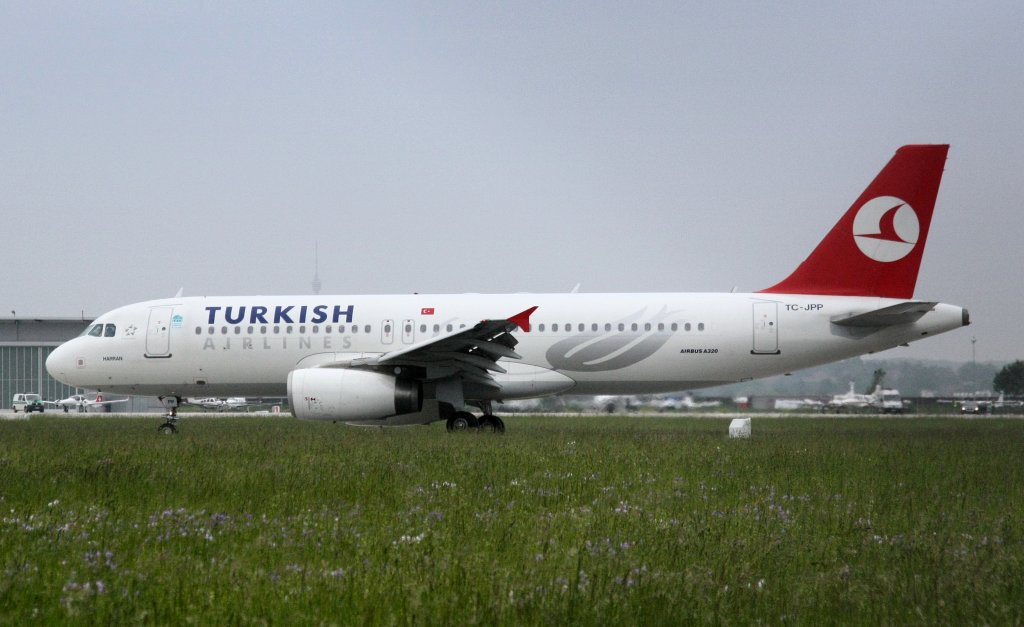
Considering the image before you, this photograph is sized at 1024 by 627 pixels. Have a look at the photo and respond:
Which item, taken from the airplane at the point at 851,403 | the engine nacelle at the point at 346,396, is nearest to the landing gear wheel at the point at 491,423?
the engine nacelle at the point at 346,396

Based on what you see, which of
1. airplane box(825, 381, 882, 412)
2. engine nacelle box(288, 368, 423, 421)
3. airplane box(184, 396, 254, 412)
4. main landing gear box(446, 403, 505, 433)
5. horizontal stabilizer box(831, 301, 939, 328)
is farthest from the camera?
airplane box(825, 381, 882, 412)

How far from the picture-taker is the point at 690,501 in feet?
24.1

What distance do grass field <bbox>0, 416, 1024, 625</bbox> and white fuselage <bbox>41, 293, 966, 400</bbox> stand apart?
8282 millimetres

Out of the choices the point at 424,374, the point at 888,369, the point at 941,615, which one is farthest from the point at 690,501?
the point at 888,369

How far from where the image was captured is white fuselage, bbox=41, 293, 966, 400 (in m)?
18.5

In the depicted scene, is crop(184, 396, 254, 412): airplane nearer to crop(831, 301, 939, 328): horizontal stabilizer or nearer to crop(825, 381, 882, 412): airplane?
crop(825, 381, 882, 412): airplane

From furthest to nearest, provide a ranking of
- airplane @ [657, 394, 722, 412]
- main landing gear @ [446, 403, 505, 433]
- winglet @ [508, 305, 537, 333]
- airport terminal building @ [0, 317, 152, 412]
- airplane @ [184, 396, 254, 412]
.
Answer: airport terminal building @ [0, 317, 152, 412], airplane @ [184, 396, 254, 412], airplane @ [657, 394, 722, 412], main landing gear @ [446, 403, 505, 433], winglet @ [508, 305, 537, 333]

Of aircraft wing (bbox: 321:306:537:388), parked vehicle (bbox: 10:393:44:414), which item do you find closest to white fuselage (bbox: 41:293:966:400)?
aircraft wing (bbox: 321:306:537:388)

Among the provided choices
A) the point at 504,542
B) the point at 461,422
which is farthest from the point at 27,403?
the point at 504,542

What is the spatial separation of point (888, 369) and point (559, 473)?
287ft

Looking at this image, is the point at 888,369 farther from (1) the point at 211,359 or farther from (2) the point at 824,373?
(1) the point at 211,359

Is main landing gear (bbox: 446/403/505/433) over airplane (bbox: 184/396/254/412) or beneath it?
over

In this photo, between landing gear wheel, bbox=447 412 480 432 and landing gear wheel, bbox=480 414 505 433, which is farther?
landing gear wheel, bbox=480 414 505 433

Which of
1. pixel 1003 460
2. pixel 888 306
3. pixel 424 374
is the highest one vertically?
pixel 888 306
